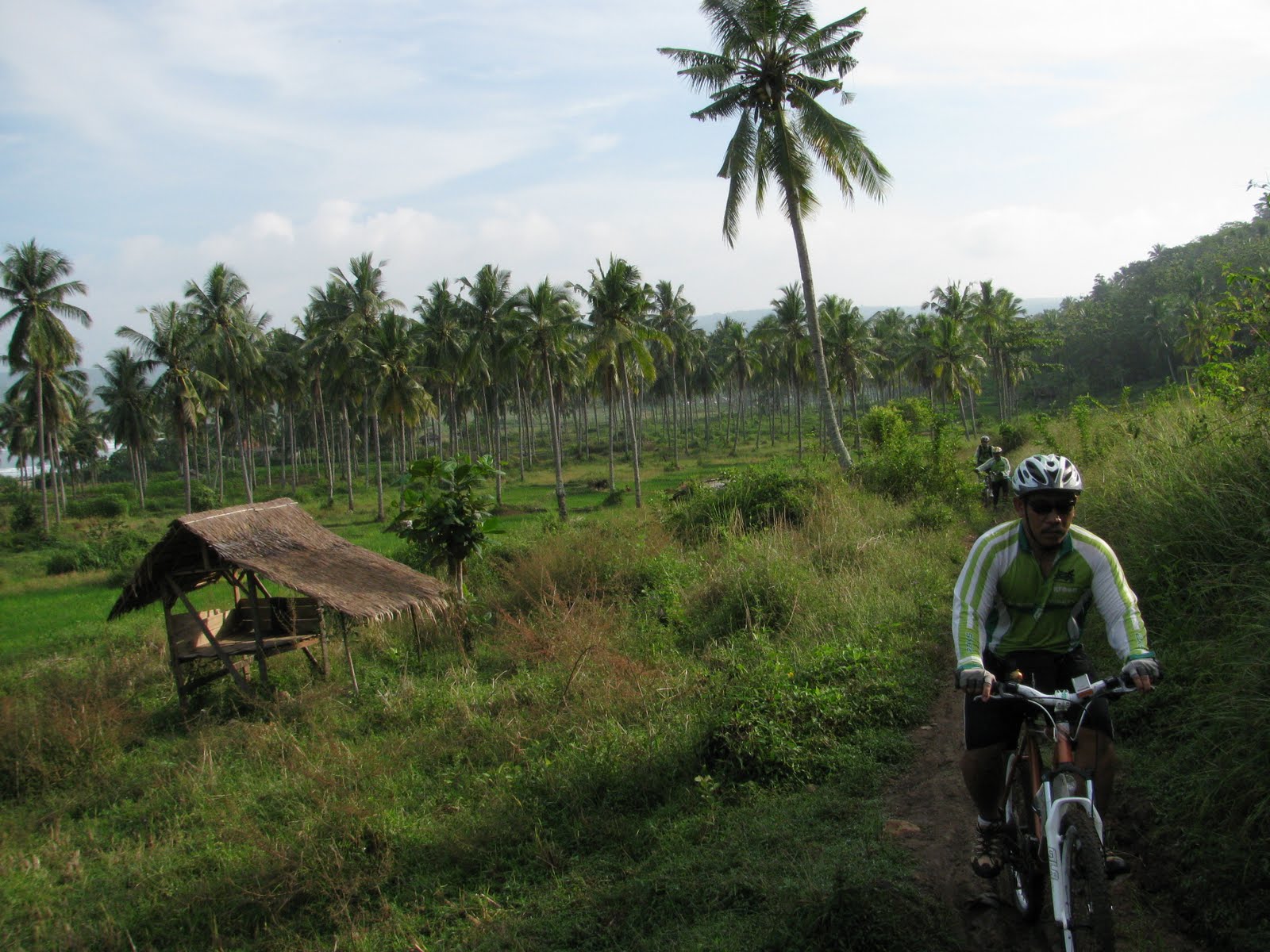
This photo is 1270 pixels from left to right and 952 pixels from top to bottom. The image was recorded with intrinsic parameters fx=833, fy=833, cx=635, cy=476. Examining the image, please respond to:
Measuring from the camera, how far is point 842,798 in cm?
546

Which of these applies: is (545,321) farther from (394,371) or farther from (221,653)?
(221,653)

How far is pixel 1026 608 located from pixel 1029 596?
0.20 ft

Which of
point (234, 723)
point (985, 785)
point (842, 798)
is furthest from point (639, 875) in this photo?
point (234, 723)

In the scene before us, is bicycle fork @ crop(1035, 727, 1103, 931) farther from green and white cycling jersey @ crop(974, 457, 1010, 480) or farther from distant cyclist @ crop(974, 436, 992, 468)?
distant cyclist @ crop(974, 436, 992, 468)

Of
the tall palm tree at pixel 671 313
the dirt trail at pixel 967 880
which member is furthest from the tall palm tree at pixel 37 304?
the dirt trail at pixel 967 880

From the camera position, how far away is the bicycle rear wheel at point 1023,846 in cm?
366

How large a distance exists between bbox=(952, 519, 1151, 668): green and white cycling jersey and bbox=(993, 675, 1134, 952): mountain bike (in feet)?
0.86

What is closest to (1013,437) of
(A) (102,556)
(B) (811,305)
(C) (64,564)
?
(B) (811,305)

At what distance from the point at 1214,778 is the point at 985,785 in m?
1.41

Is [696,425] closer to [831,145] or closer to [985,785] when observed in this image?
[831,145]

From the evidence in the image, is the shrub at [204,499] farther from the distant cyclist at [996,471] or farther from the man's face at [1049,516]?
the man's face at [1049,516]

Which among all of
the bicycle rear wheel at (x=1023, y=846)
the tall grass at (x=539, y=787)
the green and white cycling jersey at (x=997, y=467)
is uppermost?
the green and white cycling jersey at (x=997, y=467)

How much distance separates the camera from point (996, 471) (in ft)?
50.7

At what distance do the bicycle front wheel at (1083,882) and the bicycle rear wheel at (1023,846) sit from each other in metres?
0.40
